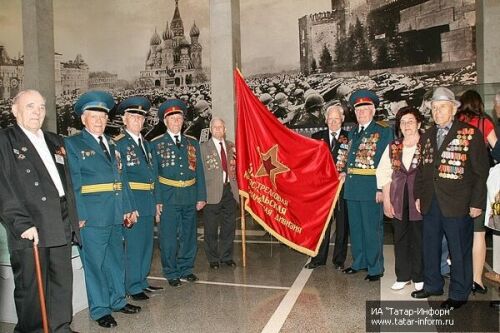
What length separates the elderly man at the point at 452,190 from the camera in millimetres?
3062

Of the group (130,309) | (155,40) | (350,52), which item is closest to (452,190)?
(130,309)

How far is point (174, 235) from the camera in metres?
4.05

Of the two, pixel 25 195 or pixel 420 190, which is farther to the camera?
pixel 420 190

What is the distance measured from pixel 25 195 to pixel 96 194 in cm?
66

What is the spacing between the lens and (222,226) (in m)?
4.73

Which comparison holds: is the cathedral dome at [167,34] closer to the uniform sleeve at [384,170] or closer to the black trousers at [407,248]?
the uniform sleeve at [384,170]

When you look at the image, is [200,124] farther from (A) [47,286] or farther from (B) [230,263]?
(A) [47,286]

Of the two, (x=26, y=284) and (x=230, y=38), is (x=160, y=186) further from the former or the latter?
(x=230, y=38)

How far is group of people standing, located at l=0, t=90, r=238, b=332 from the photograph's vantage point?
8.22ft

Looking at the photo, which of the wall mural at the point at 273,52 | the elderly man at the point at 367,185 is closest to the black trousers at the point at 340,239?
the elderly man at the point at 367,185

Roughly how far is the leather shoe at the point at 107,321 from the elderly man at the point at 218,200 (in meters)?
1.65

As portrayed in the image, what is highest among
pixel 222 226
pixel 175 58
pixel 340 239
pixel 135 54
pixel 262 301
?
pixel 135 54

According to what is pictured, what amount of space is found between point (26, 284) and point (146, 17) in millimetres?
11067

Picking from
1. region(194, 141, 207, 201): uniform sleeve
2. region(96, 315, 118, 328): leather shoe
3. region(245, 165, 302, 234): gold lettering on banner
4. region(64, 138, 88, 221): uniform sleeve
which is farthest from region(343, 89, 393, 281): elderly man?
region(64, 138, 88, 221): uniform sleeve
